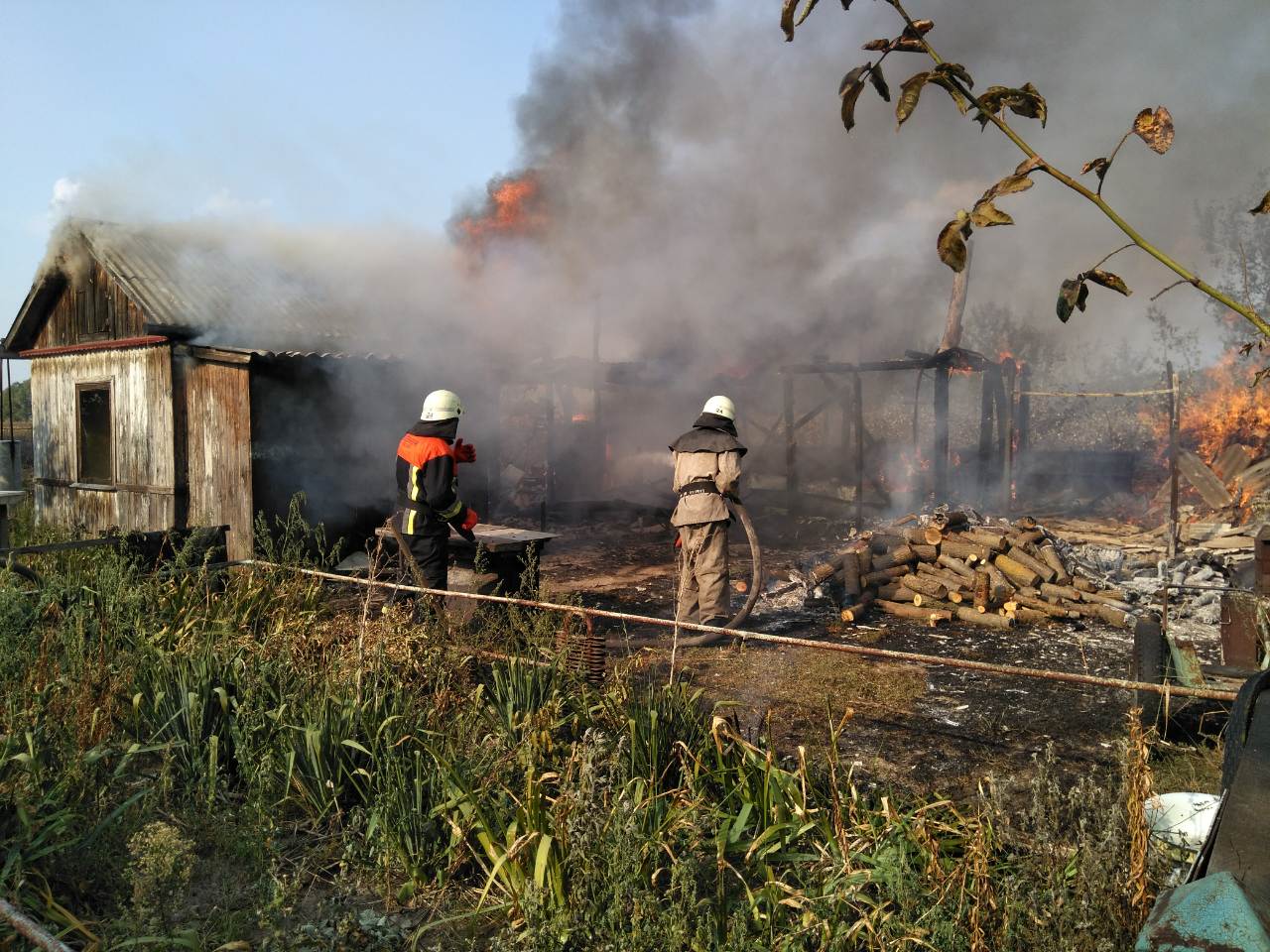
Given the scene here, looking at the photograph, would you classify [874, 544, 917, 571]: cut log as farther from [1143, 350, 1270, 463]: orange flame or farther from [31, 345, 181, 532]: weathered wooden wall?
[1143, 350, 1270, 463]: orange flame

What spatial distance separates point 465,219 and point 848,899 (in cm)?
1345

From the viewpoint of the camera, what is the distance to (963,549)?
982 cm

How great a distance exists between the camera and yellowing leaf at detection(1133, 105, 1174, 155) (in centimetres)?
141

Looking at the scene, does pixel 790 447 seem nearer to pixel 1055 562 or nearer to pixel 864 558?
pixel 864 558

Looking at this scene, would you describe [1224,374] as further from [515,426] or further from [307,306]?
[307,306]

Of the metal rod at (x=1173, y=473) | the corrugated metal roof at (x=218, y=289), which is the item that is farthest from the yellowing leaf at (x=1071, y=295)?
the metal rod at (x=1173, y=473)

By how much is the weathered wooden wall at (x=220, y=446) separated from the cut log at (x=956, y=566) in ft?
27.5

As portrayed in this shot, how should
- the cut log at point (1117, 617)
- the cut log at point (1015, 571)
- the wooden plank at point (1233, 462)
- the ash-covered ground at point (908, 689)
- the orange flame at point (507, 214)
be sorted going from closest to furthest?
the ash-covered ground at point (908, 689)
the cut log at point (1117, 617)
the cut log at point (1015, 571)
the orange flame at point (507, 214)
the wooden plank at point (1233, 462)

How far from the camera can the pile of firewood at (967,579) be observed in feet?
29.0

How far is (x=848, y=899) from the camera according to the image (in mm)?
2857

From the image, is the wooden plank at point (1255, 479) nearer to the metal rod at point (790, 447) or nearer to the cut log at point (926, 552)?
the metal rod at point (790, 447)

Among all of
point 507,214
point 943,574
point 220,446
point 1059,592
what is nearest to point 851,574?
point 943,574

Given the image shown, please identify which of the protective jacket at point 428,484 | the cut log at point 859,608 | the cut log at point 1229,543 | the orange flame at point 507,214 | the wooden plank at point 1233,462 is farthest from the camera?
the wooden plank at point 1233,462

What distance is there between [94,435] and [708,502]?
34.8ft
